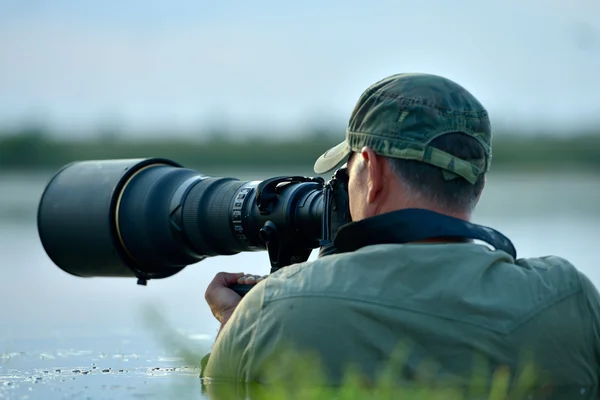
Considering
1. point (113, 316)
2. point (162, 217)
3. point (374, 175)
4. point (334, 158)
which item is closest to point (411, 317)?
point (374, 175)

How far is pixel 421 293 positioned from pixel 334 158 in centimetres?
55

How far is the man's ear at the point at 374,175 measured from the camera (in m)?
3.01

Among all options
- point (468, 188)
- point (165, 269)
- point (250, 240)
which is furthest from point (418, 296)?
point (165, 269)

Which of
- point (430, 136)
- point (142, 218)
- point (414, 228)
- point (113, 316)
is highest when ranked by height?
point (430, 136)

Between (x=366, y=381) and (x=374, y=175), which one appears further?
(x=374, y=175)

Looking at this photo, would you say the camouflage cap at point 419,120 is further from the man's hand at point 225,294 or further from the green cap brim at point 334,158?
the man's hand at point 225,294

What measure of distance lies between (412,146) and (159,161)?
1.46m

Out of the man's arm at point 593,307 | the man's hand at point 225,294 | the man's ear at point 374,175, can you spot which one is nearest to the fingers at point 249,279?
the man's hand at point 225,294

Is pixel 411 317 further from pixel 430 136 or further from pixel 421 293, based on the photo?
pixel 430 136

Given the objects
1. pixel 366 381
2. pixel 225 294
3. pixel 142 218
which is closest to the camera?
pixel 366 381

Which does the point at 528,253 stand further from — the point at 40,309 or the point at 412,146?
the point at 412,146

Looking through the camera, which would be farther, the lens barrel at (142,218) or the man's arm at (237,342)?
the lens barrel at (142,218)

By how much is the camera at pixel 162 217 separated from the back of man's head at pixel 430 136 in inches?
23.4

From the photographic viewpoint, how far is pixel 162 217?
3979 millimetres
